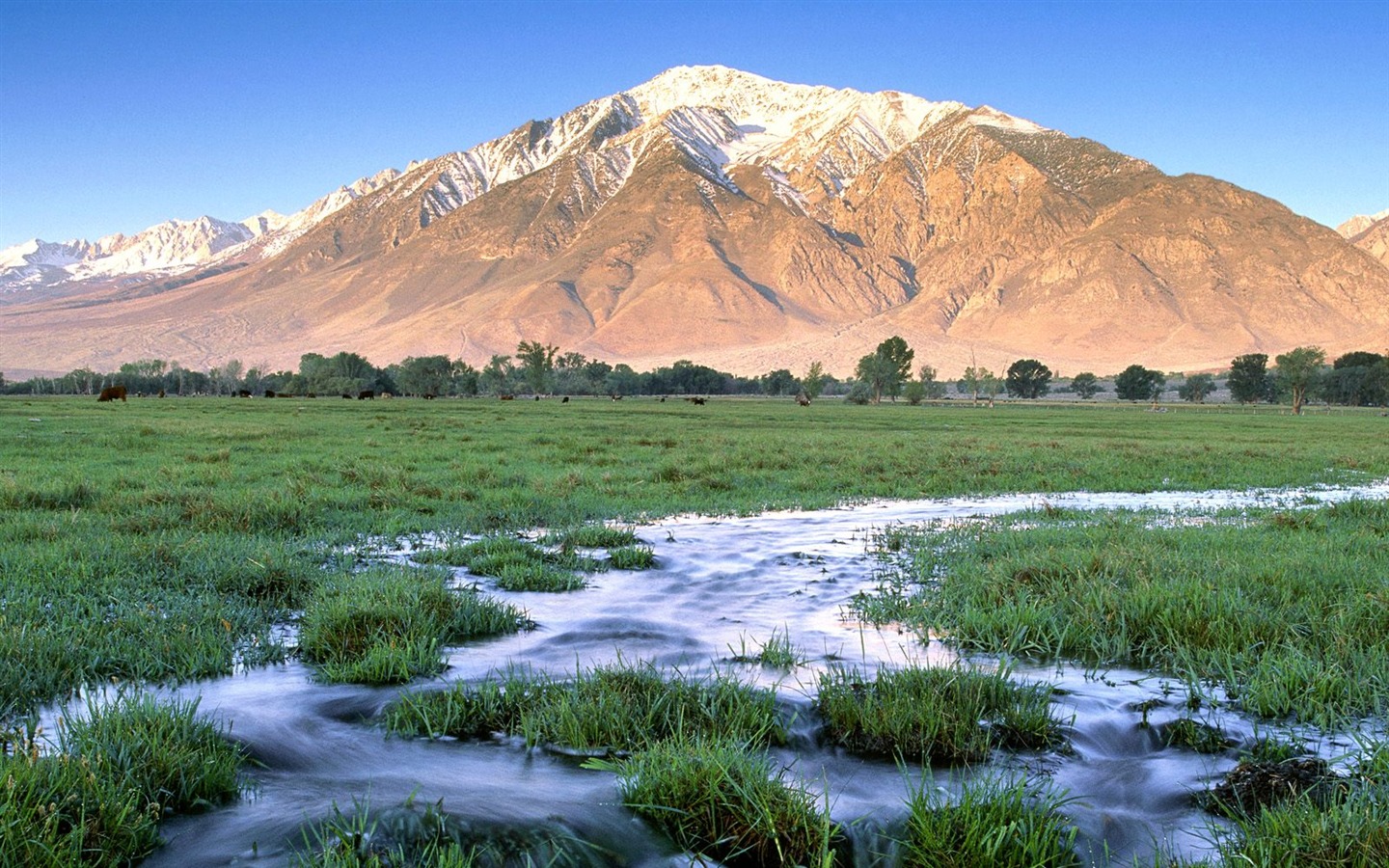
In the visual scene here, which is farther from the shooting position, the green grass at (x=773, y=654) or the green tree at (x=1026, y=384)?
the green tree at (x=1026, y=384)

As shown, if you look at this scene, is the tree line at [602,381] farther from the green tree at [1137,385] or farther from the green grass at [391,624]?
the green grass at [391,624]

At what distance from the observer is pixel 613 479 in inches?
744

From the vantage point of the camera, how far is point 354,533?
37.0 feet

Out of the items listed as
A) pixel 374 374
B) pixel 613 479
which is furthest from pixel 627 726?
pixel 374 374

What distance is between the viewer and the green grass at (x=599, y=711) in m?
4.45

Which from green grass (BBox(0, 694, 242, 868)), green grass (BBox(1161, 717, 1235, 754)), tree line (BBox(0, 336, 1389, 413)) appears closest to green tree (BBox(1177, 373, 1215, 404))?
tree line (BBox(0, 336, 1389, 413))

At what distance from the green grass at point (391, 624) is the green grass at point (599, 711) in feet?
2.24

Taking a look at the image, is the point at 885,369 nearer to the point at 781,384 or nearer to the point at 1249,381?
the point at 781,384

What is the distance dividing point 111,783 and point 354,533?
814 centimetres

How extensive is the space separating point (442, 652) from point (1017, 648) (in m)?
4.50

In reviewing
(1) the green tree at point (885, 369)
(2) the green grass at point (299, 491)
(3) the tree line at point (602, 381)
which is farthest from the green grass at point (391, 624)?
(1) the green tree at point (885, 369)

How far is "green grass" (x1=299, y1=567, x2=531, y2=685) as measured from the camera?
5.66 m

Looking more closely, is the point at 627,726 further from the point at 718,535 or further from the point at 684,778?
the point at 718,535

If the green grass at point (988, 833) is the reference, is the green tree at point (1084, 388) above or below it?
above
